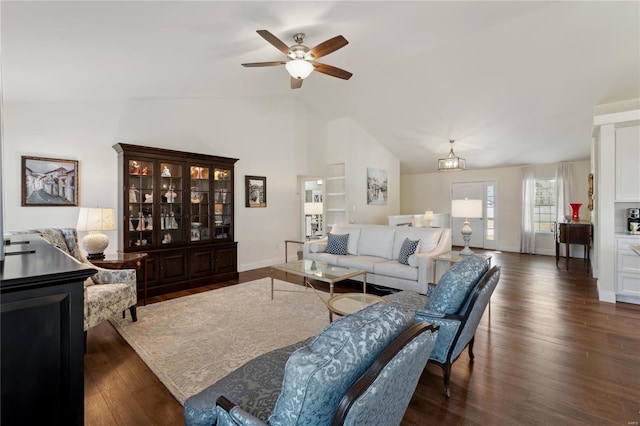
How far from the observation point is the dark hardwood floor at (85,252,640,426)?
6.04 feet

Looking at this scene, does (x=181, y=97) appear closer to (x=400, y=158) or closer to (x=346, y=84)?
(x=346, y=84)

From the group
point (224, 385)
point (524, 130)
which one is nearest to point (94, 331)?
point (224, 385)

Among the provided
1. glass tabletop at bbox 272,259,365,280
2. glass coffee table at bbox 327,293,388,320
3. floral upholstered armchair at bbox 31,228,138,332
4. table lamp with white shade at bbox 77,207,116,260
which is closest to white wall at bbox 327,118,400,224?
glass tabletop at bbox 272,259,365,280

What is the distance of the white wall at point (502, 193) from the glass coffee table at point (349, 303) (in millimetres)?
6790

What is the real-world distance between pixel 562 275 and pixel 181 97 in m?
7.08

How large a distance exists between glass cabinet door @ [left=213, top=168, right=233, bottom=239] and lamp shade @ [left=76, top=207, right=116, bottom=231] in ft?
5.65

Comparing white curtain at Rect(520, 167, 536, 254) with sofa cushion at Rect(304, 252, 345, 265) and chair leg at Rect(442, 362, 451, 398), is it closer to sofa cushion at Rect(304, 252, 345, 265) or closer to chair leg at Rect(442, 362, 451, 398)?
sofa cushion at Rect(304, 252, 345, 265)

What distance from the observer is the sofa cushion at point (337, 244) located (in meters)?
5.01

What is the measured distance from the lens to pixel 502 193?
8.09 metres

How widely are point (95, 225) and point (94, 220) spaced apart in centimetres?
6

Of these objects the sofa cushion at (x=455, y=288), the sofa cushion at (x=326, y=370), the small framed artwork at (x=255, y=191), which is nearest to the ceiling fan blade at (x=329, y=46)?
the sofa cushion at (x=455, y=288)

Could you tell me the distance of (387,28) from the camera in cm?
342

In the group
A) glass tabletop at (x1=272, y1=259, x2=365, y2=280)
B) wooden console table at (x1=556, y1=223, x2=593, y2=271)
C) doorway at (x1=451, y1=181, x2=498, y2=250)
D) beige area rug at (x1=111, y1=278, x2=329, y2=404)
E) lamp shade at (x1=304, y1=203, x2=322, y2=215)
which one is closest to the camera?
beige area rug at (x1=111, y1=278, x2=329, y2=404)

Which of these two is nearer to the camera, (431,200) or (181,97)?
(181,97)
